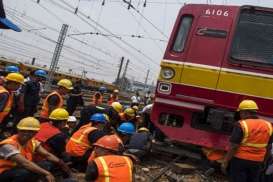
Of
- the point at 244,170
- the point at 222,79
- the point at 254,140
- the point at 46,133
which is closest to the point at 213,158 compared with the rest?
the point at 222,79

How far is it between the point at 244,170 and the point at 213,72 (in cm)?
226

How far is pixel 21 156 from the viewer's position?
15.8 ft

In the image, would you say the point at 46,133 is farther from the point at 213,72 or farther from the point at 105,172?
the point at 213,72

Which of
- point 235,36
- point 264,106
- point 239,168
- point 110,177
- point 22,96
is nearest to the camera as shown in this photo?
point 110,177

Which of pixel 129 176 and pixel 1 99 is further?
pixel 1 99

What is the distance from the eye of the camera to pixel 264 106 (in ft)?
24.5

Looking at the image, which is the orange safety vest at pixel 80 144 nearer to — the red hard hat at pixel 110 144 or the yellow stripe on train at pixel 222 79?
the yellow stripe on train at pixel 222 79

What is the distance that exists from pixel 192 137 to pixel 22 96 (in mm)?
3613

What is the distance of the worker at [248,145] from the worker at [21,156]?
98.6 inches

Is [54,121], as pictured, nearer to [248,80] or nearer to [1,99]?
[1,99]

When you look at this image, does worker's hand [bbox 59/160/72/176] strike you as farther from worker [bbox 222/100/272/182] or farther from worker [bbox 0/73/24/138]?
worker [bbox 222/100/272/182]

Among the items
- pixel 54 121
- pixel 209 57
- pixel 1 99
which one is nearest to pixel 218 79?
pixel 209 57

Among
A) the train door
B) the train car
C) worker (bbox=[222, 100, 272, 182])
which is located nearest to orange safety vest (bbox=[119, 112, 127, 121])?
the train car

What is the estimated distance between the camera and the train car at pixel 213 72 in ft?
25.1
